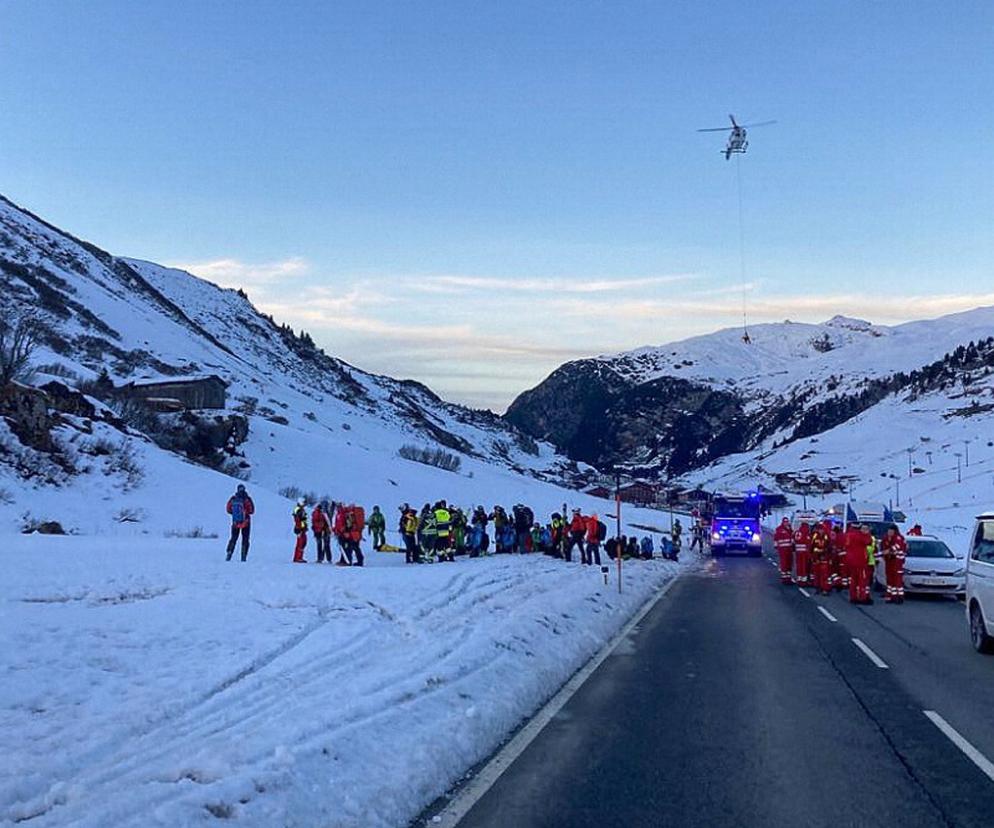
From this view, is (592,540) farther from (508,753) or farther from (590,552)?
(508,753)

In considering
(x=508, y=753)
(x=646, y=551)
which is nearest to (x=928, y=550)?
(x=646, y=551)

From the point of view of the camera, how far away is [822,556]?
2331 cm

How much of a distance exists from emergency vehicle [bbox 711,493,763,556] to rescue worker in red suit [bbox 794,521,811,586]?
21973 millimetres

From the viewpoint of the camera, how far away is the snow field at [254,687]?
586 centimetres

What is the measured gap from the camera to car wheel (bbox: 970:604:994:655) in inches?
493

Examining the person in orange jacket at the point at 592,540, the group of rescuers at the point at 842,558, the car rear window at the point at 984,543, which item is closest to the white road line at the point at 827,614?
the group of rescuers at the point at 842,558

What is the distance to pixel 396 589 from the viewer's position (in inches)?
661

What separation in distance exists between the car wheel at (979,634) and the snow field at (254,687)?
504 cm

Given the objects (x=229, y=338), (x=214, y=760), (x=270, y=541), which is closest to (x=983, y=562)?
(x=214, y=760)

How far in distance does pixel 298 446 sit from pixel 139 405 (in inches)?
493

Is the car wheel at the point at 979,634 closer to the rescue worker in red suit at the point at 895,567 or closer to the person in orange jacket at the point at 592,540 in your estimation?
the rescue worker in red suit at the point at 895,567

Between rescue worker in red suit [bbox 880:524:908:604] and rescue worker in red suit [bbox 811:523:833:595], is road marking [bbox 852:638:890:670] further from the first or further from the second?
rescue worker in red suit [bbox 811:523:833:595]

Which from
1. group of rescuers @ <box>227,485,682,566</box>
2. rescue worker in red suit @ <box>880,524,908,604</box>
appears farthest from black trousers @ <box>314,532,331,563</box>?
rescue worker in red suit @ <box>880,524,908,604</box>

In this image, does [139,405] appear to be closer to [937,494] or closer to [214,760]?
[214,760]
